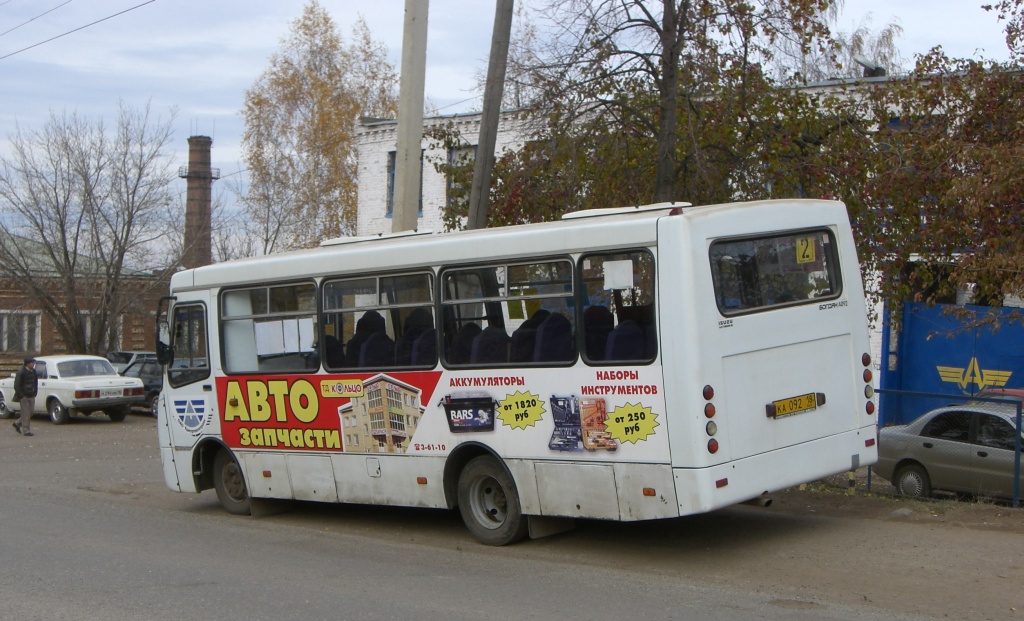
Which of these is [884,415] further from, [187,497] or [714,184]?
[187,497]

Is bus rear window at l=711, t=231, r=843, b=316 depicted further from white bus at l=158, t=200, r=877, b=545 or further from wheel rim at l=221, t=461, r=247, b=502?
wheel rim at l=221, t=461, r=247, b=502

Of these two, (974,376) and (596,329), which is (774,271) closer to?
(596,329)

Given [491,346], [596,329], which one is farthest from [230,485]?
[596,329]

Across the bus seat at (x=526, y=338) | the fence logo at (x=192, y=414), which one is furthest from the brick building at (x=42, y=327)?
the bus seat at (x=526, y=338)

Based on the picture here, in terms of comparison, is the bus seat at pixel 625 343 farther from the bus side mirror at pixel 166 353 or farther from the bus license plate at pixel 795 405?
the bus side mirror at pixel 166 353

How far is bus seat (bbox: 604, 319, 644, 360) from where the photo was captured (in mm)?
8625

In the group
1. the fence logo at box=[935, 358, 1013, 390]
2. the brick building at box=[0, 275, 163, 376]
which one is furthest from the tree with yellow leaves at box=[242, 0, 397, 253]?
the fence logo at box=[935, 358, 1013, 390]

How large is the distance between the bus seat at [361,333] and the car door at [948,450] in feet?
24.4

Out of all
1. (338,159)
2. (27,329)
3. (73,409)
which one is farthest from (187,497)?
(27,329)

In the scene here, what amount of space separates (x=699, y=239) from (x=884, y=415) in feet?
27.0

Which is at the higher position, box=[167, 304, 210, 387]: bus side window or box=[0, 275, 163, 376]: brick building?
box=[0, 275, 163, 376]: brick building

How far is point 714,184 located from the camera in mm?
14617

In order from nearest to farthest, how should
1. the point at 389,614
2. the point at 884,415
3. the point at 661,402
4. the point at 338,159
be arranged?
the point at 389,614 → the point at 661,402 → the point at 884,415 → the point at 338,159

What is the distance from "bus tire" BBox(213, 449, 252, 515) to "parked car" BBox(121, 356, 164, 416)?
18.7 metres
